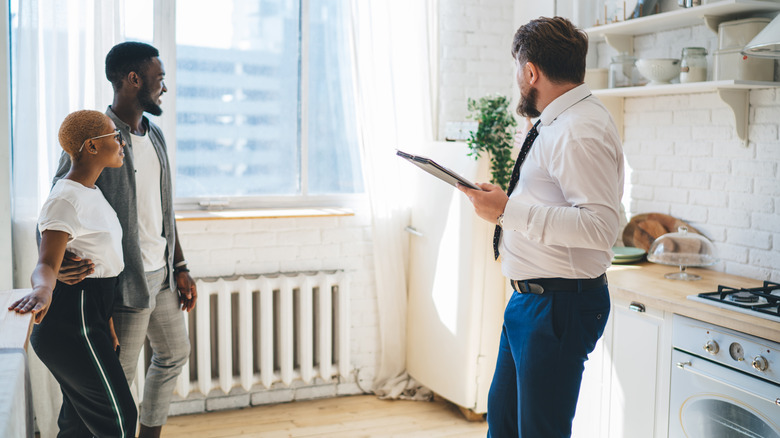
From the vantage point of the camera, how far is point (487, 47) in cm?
380

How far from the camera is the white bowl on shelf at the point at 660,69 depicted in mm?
2660

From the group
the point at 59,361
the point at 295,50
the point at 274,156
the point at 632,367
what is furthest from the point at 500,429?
the point at 295,50

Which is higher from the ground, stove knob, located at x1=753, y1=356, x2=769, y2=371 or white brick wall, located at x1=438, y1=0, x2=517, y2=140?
white brick wall, located at x1=438, y1=0, x2=517, y2=140

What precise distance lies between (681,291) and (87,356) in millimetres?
1962

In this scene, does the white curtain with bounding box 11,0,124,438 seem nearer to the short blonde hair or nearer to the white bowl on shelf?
the short blonde hair

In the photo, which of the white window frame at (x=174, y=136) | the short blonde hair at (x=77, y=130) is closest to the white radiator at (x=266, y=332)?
the white window frame at (x=174, y=136)

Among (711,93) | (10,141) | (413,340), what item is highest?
(711,93)

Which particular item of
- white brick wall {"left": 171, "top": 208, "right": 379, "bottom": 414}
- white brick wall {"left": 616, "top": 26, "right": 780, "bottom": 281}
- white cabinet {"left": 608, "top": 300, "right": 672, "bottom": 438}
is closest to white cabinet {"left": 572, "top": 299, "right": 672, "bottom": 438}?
white cabinet {"left": 608, "top": 300, "right": 672, "bottom": 438}

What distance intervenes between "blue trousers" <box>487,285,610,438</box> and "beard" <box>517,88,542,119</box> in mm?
521

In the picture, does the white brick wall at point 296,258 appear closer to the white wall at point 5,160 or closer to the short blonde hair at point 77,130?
the white wall at point 5,160

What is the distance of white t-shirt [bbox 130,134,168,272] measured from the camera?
7.65ft

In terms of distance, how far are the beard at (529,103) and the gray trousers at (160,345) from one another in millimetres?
1396

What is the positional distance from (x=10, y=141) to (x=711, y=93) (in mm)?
2915

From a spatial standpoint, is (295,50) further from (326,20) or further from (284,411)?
(284,411)
